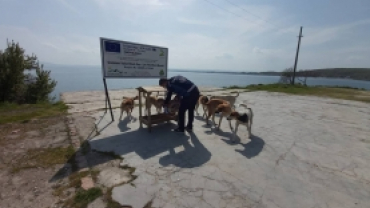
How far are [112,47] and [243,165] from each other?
522 centimetres

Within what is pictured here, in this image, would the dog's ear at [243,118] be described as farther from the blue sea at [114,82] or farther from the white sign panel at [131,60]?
the blue sea at [114,82]

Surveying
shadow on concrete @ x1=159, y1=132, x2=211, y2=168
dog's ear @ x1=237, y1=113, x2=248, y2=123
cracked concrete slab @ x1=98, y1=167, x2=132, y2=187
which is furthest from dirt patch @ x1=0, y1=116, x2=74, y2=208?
dog's ear @ x1=237, y1=113, x2=248, y2=123

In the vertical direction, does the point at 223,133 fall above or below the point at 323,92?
below

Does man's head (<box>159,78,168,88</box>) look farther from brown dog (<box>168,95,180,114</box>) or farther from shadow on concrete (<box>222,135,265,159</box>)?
shadow on concrete (<box>222,135,265,159</box>)

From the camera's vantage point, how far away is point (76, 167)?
349 centimetres

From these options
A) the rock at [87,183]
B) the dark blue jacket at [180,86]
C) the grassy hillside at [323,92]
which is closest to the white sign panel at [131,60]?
the dark blue jacket at [180,86]

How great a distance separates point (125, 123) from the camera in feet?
20.6

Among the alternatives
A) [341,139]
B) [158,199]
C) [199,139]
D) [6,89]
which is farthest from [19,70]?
[341,139]

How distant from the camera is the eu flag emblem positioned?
228 inches

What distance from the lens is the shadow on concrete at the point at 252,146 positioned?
14.0ft

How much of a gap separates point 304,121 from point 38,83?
18.2 metres

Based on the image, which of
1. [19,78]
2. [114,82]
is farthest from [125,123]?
[114,82]

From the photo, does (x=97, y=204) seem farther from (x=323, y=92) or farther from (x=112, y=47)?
(x=323, y=92)

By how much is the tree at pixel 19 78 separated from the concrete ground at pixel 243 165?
34.1ft
